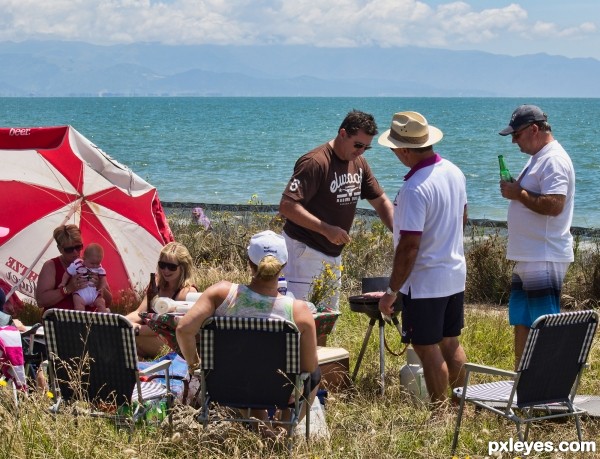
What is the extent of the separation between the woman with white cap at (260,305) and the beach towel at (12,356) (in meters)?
0.93

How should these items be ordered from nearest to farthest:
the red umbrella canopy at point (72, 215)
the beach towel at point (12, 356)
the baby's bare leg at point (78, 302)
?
1. the beach towel at point (12, 356)
2. the baby's bare leg at point (78, 302)
3. the red umbrella canopy at point (72, 215)

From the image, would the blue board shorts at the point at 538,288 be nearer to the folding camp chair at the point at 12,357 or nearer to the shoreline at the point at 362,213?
the folding camp chair at the point at 12,357

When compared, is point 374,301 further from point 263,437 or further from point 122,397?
point 122,397

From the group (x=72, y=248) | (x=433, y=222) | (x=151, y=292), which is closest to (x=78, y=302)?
(x=72, y=248)

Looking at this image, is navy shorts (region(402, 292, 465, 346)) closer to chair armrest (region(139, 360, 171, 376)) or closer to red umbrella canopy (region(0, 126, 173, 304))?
chair armrest (region(139, 360, 171, 376))

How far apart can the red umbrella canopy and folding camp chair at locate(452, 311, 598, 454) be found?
3254mm

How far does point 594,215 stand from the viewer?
20.0 m

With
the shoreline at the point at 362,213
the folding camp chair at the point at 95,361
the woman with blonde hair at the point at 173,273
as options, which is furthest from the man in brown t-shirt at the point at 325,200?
the shoreline at the point at 362,213

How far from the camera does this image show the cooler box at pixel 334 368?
5.19 meters

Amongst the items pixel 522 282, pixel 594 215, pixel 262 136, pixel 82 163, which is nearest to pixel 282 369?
pixel 522 282

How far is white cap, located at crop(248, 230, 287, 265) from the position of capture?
4.15 metres

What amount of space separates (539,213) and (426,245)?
79 cm

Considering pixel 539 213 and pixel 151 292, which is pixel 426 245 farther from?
pixel 151 292

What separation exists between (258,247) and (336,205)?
164cm
